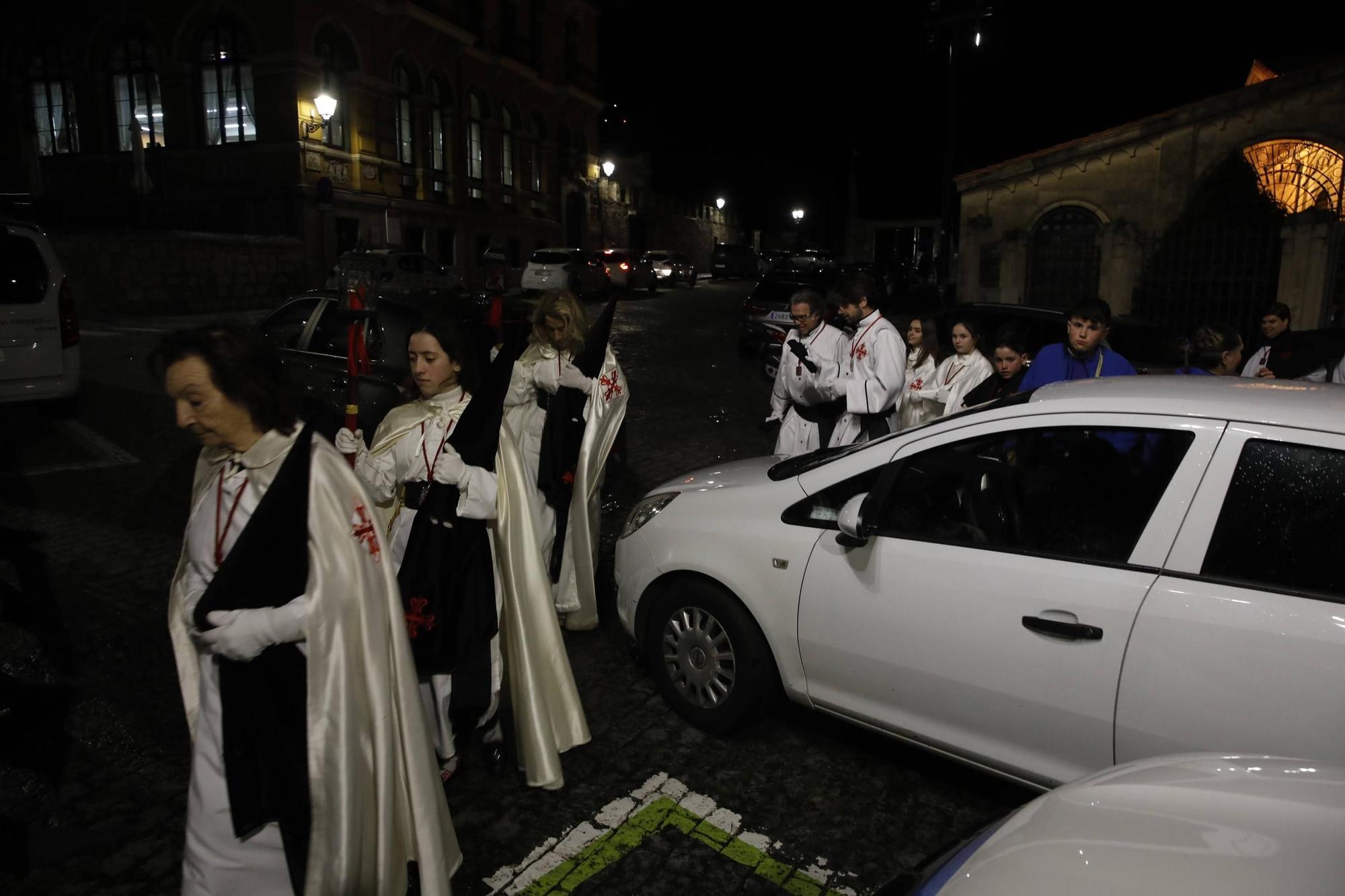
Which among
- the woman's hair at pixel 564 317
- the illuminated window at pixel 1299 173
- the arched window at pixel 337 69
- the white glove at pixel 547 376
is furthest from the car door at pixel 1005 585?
the arched window at pixel 337 69

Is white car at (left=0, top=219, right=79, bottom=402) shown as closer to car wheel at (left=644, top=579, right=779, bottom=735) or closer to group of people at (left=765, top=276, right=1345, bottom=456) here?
group of people at (left=765, top=276, right=1345, bottom=456)

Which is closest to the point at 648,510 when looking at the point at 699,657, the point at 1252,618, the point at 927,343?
the point at 699,657

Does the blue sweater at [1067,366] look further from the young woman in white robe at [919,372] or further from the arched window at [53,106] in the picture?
the arched window at [53,106]

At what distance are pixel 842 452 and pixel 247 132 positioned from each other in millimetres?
26465

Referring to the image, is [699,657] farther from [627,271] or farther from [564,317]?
[627,271]

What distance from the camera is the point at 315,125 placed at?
985 inches

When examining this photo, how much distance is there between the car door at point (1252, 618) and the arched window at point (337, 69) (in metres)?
27.3

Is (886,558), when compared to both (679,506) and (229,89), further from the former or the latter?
(229,89)

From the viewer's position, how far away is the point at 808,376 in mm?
6164

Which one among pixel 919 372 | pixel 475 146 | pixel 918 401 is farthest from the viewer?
pixel 475 146

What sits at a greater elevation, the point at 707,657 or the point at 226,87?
the point at 226,87

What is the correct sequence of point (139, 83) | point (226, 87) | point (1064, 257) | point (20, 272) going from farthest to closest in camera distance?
point (139, 83)
point (226, 87)
point (1064, 257)
point (20, 272)

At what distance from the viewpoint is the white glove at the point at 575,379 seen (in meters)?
5.12

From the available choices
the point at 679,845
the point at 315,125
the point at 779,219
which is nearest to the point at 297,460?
the point at 679,845
